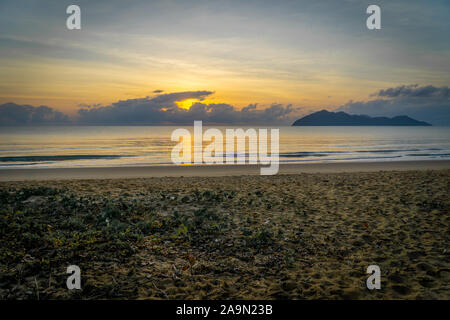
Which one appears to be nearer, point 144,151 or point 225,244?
point 225,244

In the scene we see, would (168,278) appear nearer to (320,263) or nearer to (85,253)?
(85,253)

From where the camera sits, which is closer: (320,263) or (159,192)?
(320,263)

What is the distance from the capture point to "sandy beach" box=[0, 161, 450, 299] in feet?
14.6

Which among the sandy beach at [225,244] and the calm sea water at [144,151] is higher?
the calm sea water at [144,151]

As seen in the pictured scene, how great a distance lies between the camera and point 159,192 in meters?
11.1

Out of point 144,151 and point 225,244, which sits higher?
point 144,151

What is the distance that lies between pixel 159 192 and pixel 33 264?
621cm

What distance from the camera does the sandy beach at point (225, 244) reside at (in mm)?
4453

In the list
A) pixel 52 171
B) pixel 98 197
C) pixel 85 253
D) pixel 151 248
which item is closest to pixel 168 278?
pixel 151 248

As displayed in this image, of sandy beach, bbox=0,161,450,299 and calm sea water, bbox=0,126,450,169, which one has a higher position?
calm sea water, bbox=0,126,450,169

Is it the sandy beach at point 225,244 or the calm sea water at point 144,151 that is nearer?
the sandy beach at point 225,244

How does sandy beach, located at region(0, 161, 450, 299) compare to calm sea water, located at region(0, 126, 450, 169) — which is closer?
sandy beach, located at region(0, 161, 450, 299)

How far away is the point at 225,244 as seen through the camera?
632 cm

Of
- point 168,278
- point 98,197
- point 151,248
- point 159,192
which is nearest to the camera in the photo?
point 168,278
